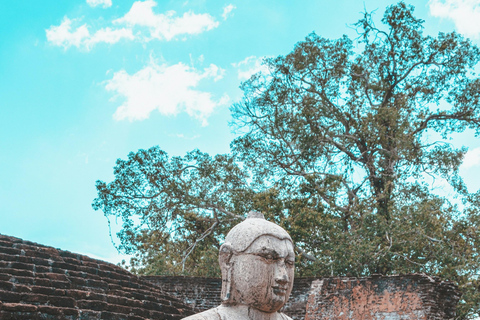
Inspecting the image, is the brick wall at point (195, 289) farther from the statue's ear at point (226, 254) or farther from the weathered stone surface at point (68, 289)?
the statue's ear at point (226, 254)

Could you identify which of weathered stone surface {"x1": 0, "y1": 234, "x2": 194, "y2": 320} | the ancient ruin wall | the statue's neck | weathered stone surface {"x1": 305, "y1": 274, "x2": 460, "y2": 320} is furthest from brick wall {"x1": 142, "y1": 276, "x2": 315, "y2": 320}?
the statue's neck

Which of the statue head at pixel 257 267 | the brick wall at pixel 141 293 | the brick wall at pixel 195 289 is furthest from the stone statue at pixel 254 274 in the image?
the brick wall at pixel 195 289

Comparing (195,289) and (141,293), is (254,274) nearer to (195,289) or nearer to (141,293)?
(141,293)

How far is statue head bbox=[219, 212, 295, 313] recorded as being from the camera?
394 centimetres

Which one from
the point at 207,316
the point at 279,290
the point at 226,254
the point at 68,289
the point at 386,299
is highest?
the point at 386,299

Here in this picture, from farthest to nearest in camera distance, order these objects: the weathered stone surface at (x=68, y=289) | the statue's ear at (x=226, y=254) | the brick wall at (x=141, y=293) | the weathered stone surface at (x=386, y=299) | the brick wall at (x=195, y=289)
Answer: the brick wall at (x=195, y=289) → the weathered stone surface at (x=386, y=299) → the brick wall at (x=141, y=293) → the weathered stone surface at (x=68, y=289) → the statue's ear at (x=226, y=254)

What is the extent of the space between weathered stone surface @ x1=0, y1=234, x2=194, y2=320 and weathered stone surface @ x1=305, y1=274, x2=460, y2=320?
2453 millimetres

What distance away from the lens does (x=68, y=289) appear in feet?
23.5

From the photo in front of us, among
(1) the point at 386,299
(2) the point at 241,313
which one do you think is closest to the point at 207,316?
(2) the point at 241,313

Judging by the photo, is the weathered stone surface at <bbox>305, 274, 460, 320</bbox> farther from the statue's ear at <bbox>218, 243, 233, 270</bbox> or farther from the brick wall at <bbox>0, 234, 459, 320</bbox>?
the statue's ear at <bbox>218, 243, 233, 270</bbox>

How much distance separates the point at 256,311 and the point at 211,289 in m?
7.24

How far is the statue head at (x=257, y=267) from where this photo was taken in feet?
12.9

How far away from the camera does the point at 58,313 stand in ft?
21.4

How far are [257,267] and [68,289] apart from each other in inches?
159
